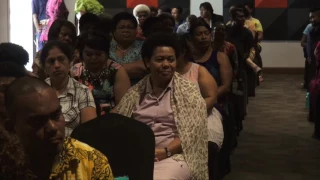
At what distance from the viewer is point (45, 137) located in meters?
1.92

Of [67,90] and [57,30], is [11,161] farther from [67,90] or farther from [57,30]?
[57,30]

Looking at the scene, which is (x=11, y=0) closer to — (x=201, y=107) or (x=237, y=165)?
(x=237, y=165)

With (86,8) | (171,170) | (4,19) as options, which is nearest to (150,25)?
(86,8)

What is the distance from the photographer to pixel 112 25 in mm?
6145

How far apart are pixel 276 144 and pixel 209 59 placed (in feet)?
6.06

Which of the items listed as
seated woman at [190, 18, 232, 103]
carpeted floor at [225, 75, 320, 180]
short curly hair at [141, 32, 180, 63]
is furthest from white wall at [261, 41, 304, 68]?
short curly hair at [141, 32, 180, 63]

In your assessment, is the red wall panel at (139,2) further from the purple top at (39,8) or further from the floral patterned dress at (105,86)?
the floral patterned dress at (105,86)

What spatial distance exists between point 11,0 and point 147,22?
543 cm

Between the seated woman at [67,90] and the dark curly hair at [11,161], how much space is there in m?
2.25

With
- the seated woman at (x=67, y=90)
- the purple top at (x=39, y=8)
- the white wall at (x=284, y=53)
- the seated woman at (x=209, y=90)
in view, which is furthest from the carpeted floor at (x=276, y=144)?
the purple top at (x=39, y=8)

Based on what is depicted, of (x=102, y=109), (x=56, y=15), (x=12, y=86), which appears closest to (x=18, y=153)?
(x=12, y=86)

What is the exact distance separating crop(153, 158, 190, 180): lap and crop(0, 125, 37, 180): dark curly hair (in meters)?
2.17

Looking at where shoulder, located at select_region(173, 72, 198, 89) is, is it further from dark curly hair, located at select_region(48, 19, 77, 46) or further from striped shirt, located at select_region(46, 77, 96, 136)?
dark curly hair, located at select_region(48, 19, 77, 46)

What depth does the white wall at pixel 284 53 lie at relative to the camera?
46.5ft
